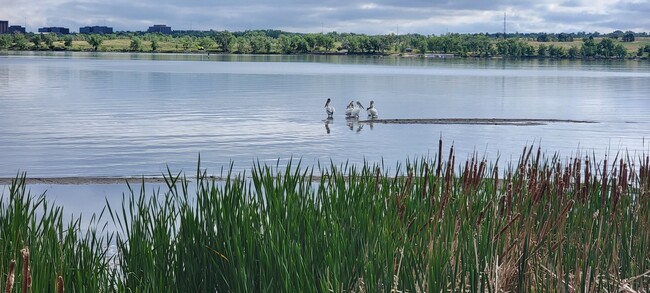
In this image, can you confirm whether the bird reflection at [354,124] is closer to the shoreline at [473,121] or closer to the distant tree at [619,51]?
the shoreline at [473,121]

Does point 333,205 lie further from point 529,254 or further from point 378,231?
point 529,254

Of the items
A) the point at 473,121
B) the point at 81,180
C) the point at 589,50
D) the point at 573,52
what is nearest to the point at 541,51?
the point at 573,52

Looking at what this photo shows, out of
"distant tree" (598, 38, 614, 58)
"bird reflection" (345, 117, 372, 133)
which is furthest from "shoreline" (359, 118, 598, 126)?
"distant tree" (598, 38, 614, 58)

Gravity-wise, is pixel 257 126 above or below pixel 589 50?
below

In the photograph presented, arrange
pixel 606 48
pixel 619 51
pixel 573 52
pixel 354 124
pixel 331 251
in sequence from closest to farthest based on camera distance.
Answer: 1. pixel 331 251
2. pixel 354 124
3. pixel 619 51
4. pixel 606 48
5. pixel 573 52

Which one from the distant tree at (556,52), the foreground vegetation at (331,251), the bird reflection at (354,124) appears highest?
the distant tree at (556,52)

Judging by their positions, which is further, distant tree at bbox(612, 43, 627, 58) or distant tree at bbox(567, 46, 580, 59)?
distant tree at bbox(567, 46, 580, 59)

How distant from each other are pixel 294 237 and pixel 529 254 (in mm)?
1674

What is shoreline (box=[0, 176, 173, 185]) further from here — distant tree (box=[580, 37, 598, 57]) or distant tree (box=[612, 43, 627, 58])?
distant tree (box=[580, 37, 598, 57])

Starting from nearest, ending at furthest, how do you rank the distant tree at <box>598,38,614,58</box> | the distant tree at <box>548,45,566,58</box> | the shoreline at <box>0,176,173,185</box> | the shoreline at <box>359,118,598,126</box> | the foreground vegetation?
the foreground vegetation < the shoreline at <box>0,176,173,185</box> < the shoreline at <box>359,118,598,126</box> < the distant tree at <box>598,38,614,58</box> < the distant tree at <box>548,45,566,58</box>

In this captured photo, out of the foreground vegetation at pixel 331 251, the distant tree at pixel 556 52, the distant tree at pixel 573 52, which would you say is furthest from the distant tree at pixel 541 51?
the foreground vegetation at pixel 331 251

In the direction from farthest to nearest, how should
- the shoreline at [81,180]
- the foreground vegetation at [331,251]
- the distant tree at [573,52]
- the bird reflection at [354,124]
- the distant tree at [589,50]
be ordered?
the distant tree at [589,50] < the distant tree at [573,52] < the bird reflection at [354,124] < the shoreline at [81,180] < the foreground vegetation at [331,251]

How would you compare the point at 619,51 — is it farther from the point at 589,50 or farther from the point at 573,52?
the point at 573,52

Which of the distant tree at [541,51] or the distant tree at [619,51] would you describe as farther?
the distant tree at [541,51]
